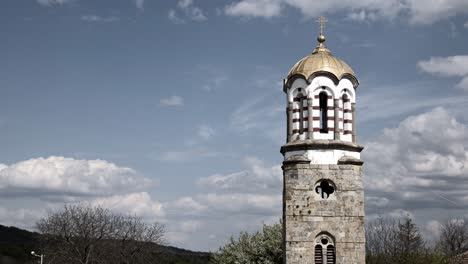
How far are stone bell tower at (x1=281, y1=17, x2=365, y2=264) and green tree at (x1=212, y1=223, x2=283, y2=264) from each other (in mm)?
18938

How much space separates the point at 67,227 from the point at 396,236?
35.0 metres

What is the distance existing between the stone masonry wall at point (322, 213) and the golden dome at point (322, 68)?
396 centimetres

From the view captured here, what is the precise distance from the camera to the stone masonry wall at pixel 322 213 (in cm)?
2502

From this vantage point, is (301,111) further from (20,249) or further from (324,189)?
(20,249)

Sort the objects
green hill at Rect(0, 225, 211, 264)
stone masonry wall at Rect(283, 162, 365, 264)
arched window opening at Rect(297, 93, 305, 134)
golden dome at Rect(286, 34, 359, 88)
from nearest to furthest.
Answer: stone masonry wall at Rect(283, 162, 365, 264) → golden dome at Rect(286, 34, 359, 88) → arched window opening at Rect(297, 93, 305, 134) → green hill at Rect(0, 225, 211, 264)

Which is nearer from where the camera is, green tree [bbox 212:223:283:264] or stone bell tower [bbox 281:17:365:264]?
stone bell tower [bbox 281:17:365:264]

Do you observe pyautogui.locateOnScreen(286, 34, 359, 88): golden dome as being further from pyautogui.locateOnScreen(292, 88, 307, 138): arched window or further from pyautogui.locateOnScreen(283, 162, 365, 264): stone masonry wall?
pyautogui.locateOnScreen(283, 162, 365, 264): stone masonry wall

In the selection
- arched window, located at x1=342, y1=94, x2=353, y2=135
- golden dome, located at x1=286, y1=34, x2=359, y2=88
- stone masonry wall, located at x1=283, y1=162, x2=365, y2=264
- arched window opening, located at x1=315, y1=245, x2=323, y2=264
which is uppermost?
golden dome, located at x1=286, y1=34, x2=359, y2=88

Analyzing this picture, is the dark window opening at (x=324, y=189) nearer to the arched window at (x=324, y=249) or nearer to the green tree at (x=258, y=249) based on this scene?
the arched window at (x=324, y=249)

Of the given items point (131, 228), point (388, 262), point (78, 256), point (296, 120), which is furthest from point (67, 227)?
point (296, 120)

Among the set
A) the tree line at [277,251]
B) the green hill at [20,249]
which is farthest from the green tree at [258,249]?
the green hill at [20,249]

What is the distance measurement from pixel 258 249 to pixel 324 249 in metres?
20.7

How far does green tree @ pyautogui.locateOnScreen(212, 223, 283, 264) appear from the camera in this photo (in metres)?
44.5

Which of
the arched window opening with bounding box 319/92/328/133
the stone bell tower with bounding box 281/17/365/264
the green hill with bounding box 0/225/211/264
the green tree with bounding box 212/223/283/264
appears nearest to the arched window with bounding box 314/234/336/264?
the stone bell tower with bounding box 281/17/365/264
